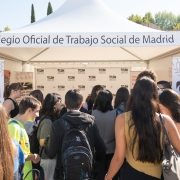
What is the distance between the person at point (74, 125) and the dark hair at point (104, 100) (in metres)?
0.79

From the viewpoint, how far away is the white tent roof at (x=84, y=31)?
6305 mm

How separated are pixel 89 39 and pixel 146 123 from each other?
326cm

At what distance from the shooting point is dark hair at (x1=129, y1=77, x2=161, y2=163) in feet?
9.27

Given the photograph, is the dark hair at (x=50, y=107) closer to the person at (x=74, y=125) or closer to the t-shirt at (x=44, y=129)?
the t-shirt at (x=44, y=129)

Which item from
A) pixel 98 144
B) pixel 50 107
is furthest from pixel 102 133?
pixel 98 144

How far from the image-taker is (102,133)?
443 centimetres

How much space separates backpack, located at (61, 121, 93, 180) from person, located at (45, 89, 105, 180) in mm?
66

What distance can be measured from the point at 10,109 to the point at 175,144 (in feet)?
7.03

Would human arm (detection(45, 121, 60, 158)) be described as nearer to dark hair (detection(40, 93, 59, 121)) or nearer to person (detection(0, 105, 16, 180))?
dark hair (detection(40, 93, 59, 121))

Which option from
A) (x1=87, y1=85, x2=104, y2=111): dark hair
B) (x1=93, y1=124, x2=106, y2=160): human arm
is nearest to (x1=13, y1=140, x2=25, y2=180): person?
(x1=93, y1=124, x2=106, y2=160): human arm

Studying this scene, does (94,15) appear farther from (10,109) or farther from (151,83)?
(151,83)

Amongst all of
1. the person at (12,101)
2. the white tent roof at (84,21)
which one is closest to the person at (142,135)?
the person at (12,101)

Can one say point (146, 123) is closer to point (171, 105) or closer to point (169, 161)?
point (169, 161)

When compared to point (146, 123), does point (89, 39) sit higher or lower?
higher
